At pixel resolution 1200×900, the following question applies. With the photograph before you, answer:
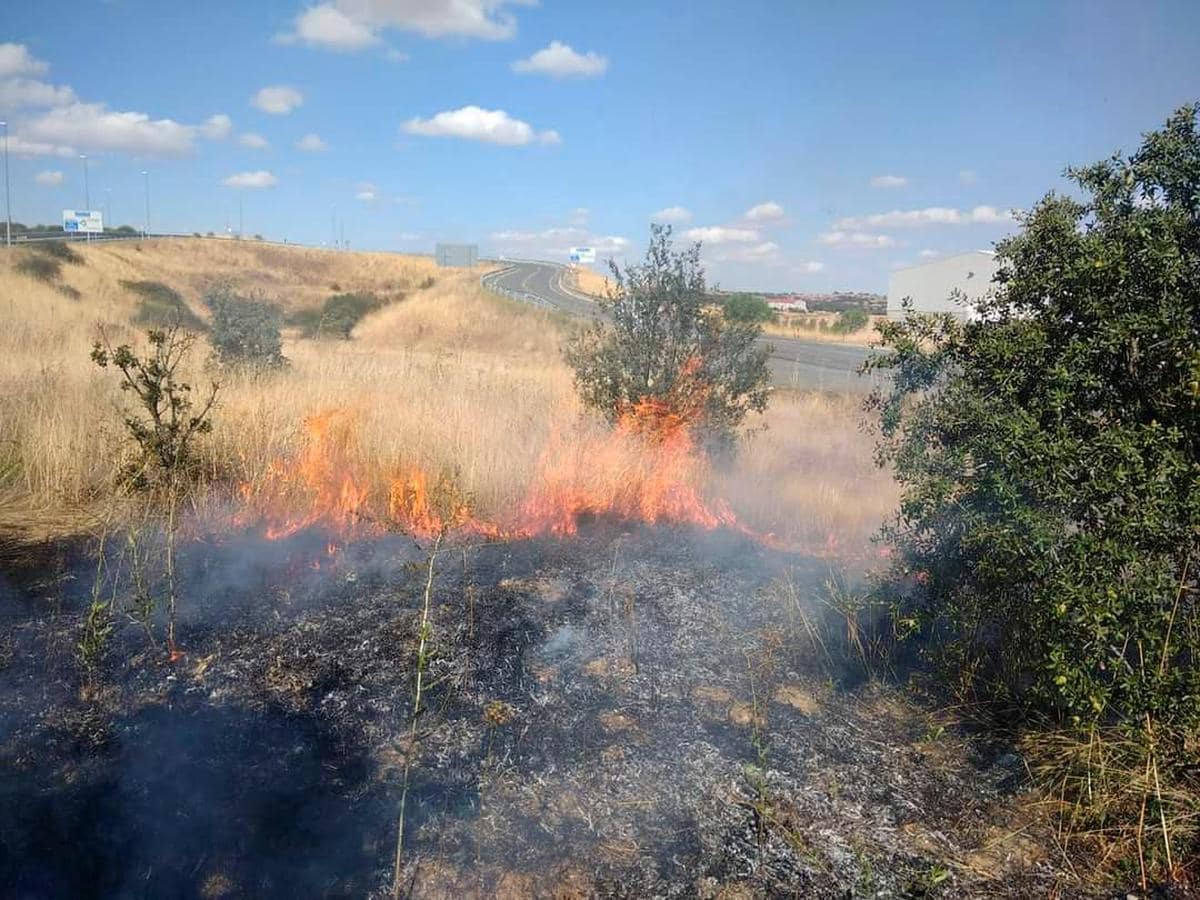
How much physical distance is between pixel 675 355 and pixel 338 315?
2415 cm

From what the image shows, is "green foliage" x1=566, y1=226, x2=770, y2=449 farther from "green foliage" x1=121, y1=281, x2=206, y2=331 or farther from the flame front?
"green foliage" x1=121, y1=281, x2=206, y2=331

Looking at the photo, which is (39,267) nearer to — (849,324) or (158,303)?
(158,303)

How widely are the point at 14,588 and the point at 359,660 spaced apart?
232 cm

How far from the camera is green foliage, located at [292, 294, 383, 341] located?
2577 cm

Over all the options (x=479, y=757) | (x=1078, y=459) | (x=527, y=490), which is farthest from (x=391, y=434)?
(x=1078, y=459)

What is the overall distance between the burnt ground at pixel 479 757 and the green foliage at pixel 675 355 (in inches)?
124

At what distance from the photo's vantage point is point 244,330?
506 inches

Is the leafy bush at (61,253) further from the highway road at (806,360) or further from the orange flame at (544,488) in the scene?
the orange flame at (544,488)

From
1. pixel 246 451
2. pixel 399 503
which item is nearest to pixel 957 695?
pixel 399 503

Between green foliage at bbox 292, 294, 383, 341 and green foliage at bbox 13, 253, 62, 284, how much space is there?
768 cm

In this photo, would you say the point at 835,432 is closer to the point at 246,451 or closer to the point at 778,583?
the point at 778,583

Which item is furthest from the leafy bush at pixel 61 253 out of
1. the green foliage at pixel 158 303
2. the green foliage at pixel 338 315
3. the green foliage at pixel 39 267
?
the green foliage at pixel 338 315

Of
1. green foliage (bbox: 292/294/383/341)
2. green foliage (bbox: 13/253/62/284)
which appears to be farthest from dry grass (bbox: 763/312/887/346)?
green foliage (bbox: 13/253/62/284)

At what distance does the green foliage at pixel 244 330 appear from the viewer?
12.5 m
